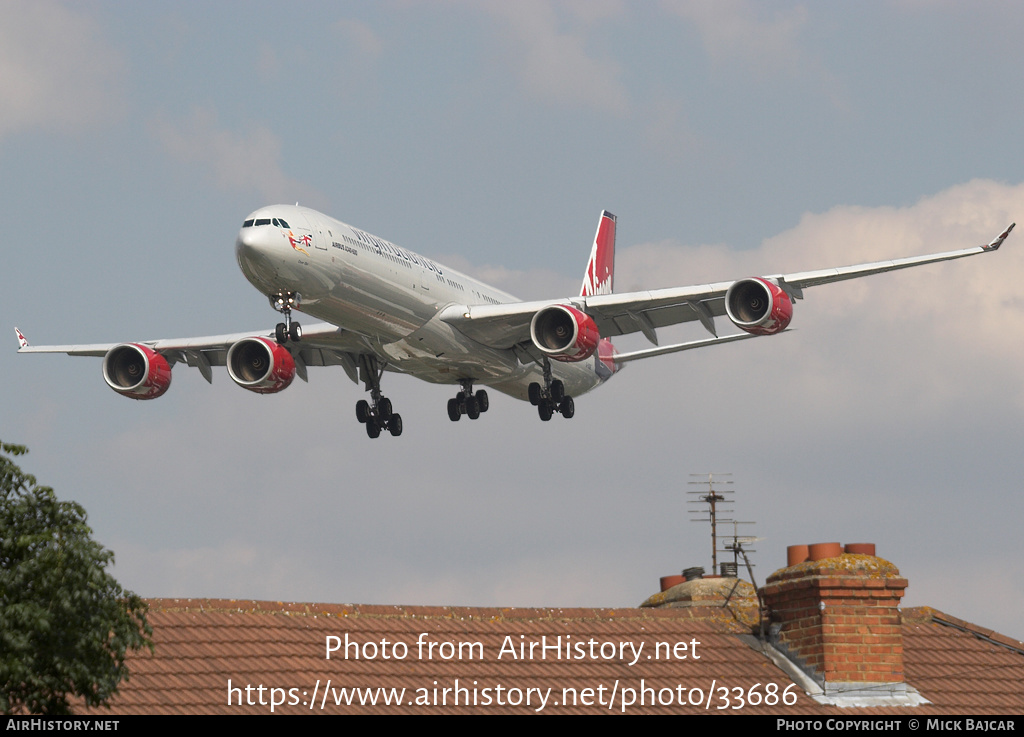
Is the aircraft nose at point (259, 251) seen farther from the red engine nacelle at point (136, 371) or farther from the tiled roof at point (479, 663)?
the tiled roof at point (479, 663)

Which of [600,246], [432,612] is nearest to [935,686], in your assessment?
[432,612]

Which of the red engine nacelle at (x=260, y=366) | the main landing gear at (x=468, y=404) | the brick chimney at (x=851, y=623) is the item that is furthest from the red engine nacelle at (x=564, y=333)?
the brick chimney at (x=851, y=623)

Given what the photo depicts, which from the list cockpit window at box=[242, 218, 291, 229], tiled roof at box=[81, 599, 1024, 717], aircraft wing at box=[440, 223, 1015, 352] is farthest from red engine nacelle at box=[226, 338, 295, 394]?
tiled roof at box=[81, 599, 1024, 717]

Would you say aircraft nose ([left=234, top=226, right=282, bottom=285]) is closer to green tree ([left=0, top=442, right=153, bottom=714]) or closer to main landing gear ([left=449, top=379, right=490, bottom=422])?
main landing gear ([left=449, top=379, right=490, bottom=422])

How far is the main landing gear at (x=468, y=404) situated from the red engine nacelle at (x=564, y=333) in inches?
191

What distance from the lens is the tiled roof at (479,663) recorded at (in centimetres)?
2517

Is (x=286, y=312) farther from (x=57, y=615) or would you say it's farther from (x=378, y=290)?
(x=57, y=615)

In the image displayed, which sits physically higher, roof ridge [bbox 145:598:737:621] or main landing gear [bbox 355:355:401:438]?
main landing gear [bbox 355:355:401:438]

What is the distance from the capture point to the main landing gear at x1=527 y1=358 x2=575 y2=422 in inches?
1687

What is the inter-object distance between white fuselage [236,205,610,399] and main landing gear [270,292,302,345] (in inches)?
6.7

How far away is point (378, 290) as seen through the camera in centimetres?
3581

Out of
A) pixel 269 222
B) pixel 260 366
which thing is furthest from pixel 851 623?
pixel 260 366

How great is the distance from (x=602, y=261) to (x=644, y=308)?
1400 cm

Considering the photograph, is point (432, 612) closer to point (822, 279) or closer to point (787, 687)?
point (787, 687)
